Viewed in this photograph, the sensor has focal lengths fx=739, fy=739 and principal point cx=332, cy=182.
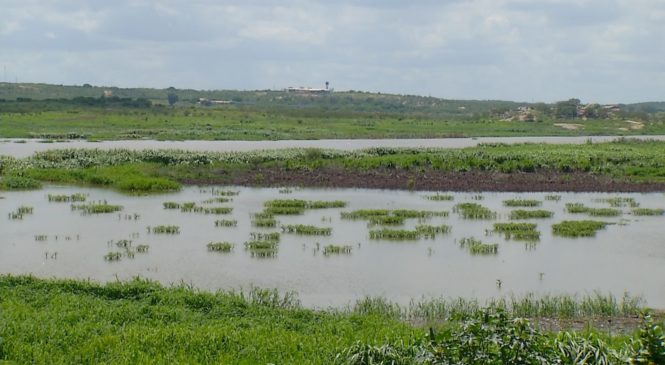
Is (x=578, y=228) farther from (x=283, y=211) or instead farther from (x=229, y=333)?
(x=229, y=333)

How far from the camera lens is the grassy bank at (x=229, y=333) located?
6355 mm

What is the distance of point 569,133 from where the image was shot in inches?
2751

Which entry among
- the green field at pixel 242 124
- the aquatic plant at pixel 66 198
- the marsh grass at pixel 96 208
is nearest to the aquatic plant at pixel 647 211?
the marsh grass at pixel 96 208

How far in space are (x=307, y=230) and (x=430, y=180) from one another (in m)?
12.4

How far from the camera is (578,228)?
2030 centimetres

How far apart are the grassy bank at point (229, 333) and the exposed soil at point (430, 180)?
18.6 metres

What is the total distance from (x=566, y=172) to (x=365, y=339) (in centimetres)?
2700

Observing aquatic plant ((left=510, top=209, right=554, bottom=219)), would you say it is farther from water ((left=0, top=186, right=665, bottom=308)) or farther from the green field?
the green field

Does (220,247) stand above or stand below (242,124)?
below

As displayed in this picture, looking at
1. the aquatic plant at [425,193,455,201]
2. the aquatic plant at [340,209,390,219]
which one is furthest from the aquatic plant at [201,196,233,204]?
the aquatic plant at [425,193,455,201]

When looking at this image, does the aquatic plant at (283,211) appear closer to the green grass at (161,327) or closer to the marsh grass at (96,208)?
the marsh grass at (96,208)

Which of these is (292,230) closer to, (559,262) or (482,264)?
(482,264)

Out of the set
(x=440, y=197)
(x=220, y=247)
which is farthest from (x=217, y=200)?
(x=220, y=247)

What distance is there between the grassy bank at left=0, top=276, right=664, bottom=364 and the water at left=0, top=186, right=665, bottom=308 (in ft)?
8.22
